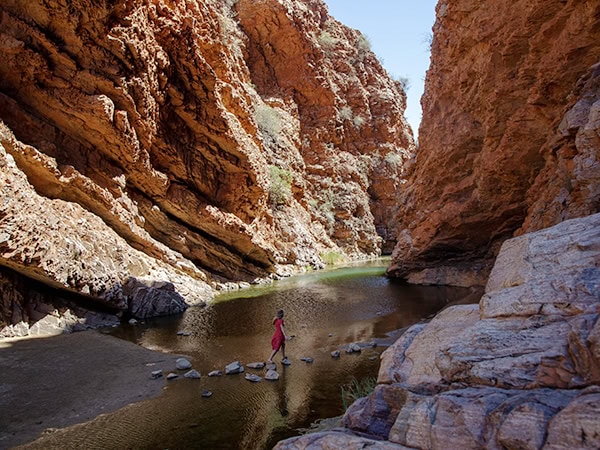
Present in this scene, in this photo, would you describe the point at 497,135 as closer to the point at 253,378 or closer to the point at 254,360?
the point at 254,360

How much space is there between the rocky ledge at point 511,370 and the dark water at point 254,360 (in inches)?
94.9

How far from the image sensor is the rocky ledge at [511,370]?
262 centimetres

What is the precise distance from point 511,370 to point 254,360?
696 centimetres

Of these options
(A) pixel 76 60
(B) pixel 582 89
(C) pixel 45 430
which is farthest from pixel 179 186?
(B) pixel 582 89

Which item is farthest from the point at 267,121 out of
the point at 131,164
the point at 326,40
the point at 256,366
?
the point at 256,366

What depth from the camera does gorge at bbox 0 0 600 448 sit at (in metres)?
3.32

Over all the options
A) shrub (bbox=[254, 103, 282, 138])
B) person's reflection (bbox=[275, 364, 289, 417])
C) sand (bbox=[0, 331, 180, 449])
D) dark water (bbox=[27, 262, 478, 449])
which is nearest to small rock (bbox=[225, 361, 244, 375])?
dark water (bbox=[27, 262, 478, 449])

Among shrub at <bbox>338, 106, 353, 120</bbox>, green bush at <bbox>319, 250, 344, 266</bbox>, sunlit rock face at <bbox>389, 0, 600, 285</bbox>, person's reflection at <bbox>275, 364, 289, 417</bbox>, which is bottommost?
person's reflection at <bbox>275, 364, 289, 417</bbox>

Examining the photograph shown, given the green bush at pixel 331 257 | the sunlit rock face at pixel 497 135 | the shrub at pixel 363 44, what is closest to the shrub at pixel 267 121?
the green bush at pixel 331 257

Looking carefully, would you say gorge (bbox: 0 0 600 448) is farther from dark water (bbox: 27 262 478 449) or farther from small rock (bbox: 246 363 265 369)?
small rock (bbox: 246 363 265 369)

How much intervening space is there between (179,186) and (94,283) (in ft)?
31.0

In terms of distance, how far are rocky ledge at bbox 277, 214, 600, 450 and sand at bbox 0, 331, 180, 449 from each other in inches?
180

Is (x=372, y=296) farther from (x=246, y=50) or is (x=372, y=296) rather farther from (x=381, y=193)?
(x=246, y=50)

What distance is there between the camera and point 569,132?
9633mm
